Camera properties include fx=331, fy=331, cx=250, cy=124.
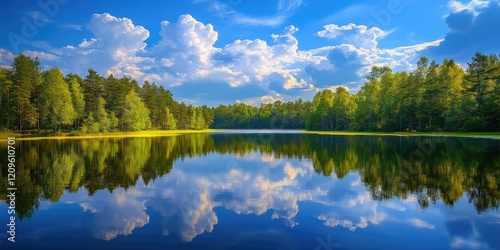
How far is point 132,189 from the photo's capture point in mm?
17734

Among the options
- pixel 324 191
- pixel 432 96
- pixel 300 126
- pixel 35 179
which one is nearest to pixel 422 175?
pixel 324 191

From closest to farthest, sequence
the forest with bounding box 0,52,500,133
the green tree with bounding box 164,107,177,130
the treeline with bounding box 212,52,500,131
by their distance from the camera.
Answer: the treeline with bounding box 212,52,500,131
the forest with bounding box 0,52,500,133
the green tree with bounding box 164,107,177,130

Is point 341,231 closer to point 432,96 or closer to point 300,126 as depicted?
point 432,96

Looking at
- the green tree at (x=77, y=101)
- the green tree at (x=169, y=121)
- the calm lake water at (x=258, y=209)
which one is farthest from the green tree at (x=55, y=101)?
A: the green tree at (x=169, y=121)

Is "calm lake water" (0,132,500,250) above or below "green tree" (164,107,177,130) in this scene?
below

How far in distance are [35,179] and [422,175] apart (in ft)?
78.6

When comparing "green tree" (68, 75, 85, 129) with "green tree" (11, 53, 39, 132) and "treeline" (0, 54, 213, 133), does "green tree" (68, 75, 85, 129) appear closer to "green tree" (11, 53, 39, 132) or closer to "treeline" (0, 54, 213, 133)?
"treeline" (0, 54, 213, 133)

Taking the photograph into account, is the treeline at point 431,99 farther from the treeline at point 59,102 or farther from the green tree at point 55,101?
the green tree at point 55,101

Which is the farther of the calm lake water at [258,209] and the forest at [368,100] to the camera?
the forest at [368,100]

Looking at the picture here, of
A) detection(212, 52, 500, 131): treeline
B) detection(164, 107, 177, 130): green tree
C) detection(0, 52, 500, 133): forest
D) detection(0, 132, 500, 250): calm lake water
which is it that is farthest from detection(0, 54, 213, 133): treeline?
detection(212, 52, 500, 131): treeline

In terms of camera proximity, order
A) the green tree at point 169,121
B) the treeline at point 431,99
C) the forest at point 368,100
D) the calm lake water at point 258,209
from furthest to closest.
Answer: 1. the green tree at point 169,121
2. the forest at point 368,100
3. the treeline at point 431,99
4. the calm lake water at point 258,209

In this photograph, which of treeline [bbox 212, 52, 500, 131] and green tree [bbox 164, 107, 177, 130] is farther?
green tree [bbox 164, 107, 177, 130]

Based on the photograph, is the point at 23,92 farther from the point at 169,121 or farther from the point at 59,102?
the point at 169,121

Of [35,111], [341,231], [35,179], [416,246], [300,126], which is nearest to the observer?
[416,246]
